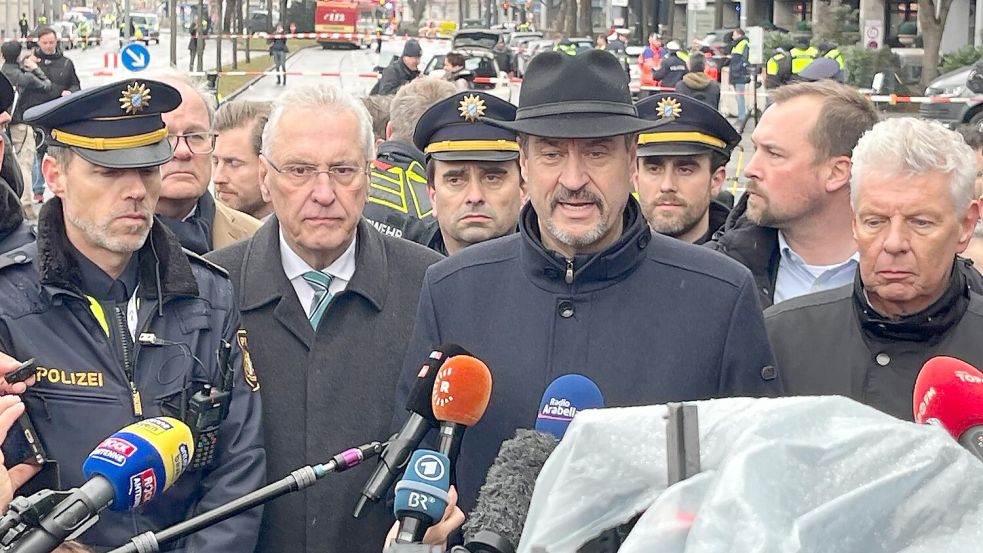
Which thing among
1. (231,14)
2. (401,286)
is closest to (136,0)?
(231,14)

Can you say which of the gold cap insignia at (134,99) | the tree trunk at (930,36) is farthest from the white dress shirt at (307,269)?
the tree trunk at (930,36)

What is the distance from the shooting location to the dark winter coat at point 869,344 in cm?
373

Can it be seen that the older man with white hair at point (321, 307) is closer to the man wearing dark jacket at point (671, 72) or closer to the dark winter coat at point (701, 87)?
the dark winter coat at point (701, 87)

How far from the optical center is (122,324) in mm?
3584

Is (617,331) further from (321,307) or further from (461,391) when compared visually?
(321,307)

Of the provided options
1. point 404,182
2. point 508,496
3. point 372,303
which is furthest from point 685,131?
point 508,496

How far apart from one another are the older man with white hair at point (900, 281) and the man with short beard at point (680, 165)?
1.73 m

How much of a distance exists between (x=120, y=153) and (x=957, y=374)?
2.29m

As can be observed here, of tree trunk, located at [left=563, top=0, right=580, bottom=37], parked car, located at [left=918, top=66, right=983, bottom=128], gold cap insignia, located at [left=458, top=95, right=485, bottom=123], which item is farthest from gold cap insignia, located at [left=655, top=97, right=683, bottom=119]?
tree trunk, located at [left=563, top=0, right=580, bottom=37]

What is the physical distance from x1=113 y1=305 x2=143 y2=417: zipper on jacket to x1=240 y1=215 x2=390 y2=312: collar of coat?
0.61 meters

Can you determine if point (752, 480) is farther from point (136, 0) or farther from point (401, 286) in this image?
point (136, 0)

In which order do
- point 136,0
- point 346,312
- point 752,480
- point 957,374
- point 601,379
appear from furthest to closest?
point 136,0 < point 346,312 < point 601,379 < point 957,374 < point 752,480

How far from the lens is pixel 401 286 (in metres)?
4.31

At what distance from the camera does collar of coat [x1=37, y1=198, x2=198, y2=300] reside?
358 centimetres
